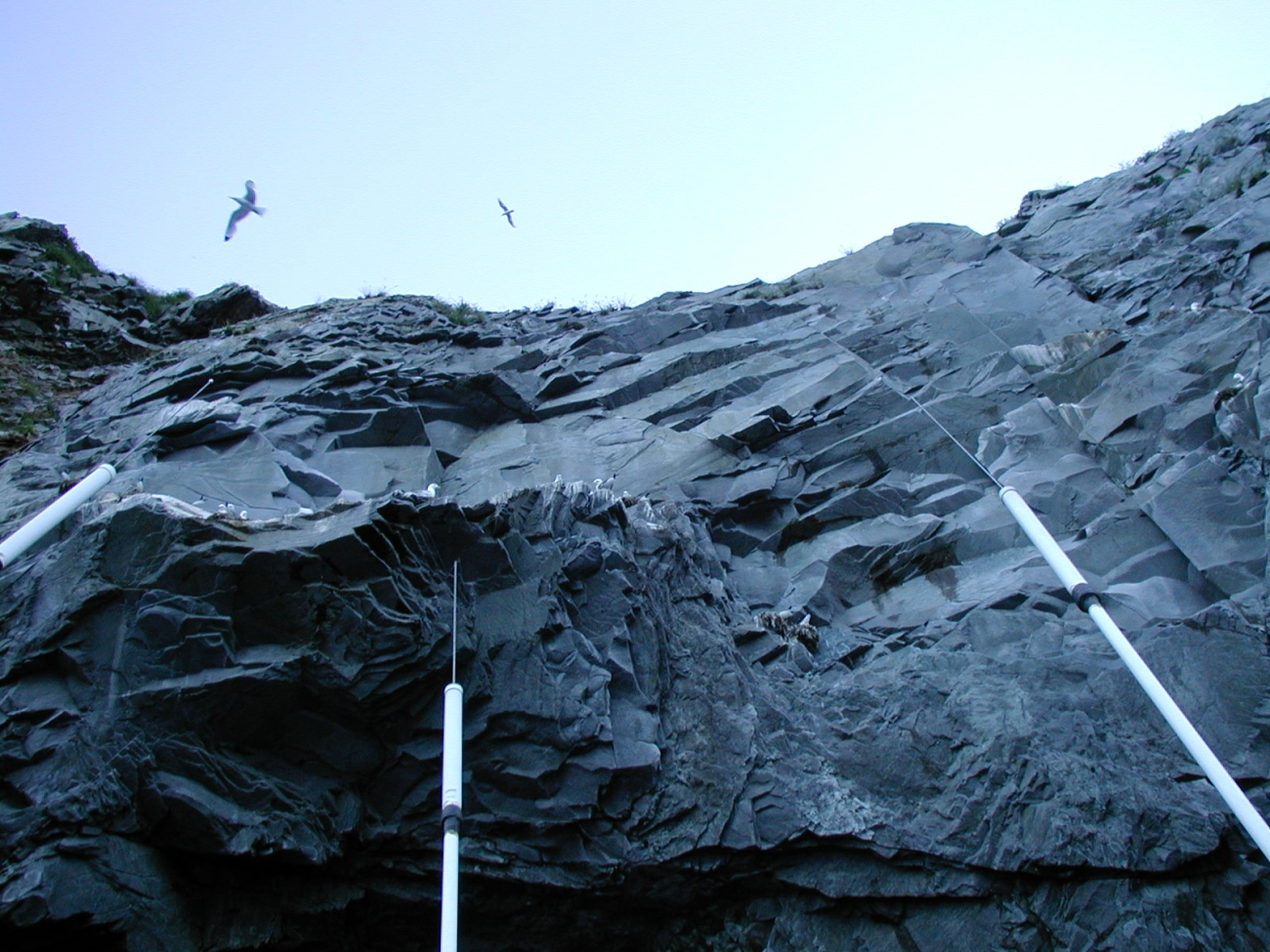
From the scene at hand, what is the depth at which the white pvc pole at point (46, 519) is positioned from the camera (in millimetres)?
5201

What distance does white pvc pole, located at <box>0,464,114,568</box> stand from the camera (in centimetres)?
520

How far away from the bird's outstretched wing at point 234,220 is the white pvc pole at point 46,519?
7.96 meters

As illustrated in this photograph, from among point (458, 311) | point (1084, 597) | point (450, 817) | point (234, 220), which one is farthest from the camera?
point (458, 311)

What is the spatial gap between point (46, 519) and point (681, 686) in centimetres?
479

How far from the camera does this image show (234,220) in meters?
13.5

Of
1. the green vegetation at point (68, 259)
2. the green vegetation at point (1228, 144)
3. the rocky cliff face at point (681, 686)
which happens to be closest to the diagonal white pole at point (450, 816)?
the rocky cliff face at point (681, 686)

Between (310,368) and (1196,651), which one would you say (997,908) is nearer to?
(1196,651)

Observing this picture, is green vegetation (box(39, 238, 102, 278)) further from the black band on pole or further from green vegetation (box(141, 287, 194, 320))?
the black band on pole

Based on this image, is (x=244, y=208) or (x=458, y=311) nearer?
(x=244, y=208)

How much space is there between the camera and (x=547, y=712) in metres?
6.21

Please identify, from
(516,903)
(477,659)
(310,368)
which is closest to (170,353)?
(310,368)

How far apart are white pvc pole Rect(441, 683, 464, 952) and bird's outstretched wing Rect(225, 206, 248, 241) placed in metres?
10.7

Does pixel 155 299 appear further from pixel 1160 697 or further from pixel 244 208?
pixel 1160 697

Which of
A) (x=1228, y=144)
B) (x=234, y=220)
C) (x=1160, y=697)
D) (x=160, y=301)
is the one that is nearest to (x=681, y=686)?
(x=1160, y=697)
